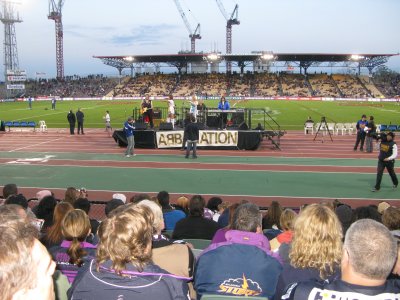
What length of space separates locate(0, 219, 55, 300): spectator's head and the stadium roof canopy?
7798 centimetres

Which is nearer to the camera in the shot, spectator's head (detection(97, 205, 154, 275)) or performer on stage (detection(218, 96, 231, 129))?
spectator's head (detection(97, 205, 154, 275))

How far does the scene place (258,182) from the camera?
15.0m

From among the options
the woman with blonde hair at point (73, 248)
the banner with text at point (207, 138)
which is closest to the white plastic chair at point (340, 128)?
the banner with text at point (207, 138)

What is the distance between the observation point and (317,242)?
361 cm

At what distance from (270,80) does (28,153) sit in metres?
71.2

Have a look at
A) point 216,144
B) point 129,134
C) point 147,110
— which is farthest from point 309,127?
point 129,134

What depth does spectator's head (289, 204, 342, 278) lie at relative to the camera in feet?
11.6

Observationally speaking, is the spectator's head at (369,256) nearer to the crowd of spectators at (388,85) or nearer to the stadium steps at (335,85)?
the stadium steps at (335,85)

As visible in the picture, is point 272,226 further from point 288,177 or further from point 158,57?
point 158,57

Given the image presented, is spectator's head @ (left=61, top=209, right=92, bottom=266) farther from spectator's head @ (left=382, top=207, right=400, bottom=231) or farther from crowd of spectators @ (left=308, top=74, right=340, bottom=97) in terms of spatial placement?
crowd of spectators @ (left=308, top=74, right=340, bottom=97)

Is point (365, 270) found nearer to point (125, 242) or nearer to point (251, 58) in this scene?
point (125, 242)

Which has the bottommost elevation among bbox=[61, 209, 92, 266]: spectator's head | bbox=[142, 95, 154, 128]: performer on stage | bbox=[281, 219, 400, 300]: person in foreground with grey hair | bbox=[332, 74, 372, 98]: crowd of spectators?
bbox=[61, 209, 92, 266]: spectator's head

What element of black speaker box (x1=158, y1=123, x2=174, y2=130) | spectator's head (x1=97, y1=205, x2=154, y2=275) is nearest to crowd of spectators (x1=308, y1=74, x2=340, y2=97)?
black speaker box (x1=158, y1=123, x2=174, y2=130)

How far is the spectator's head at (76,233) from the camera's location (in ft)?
13.9
